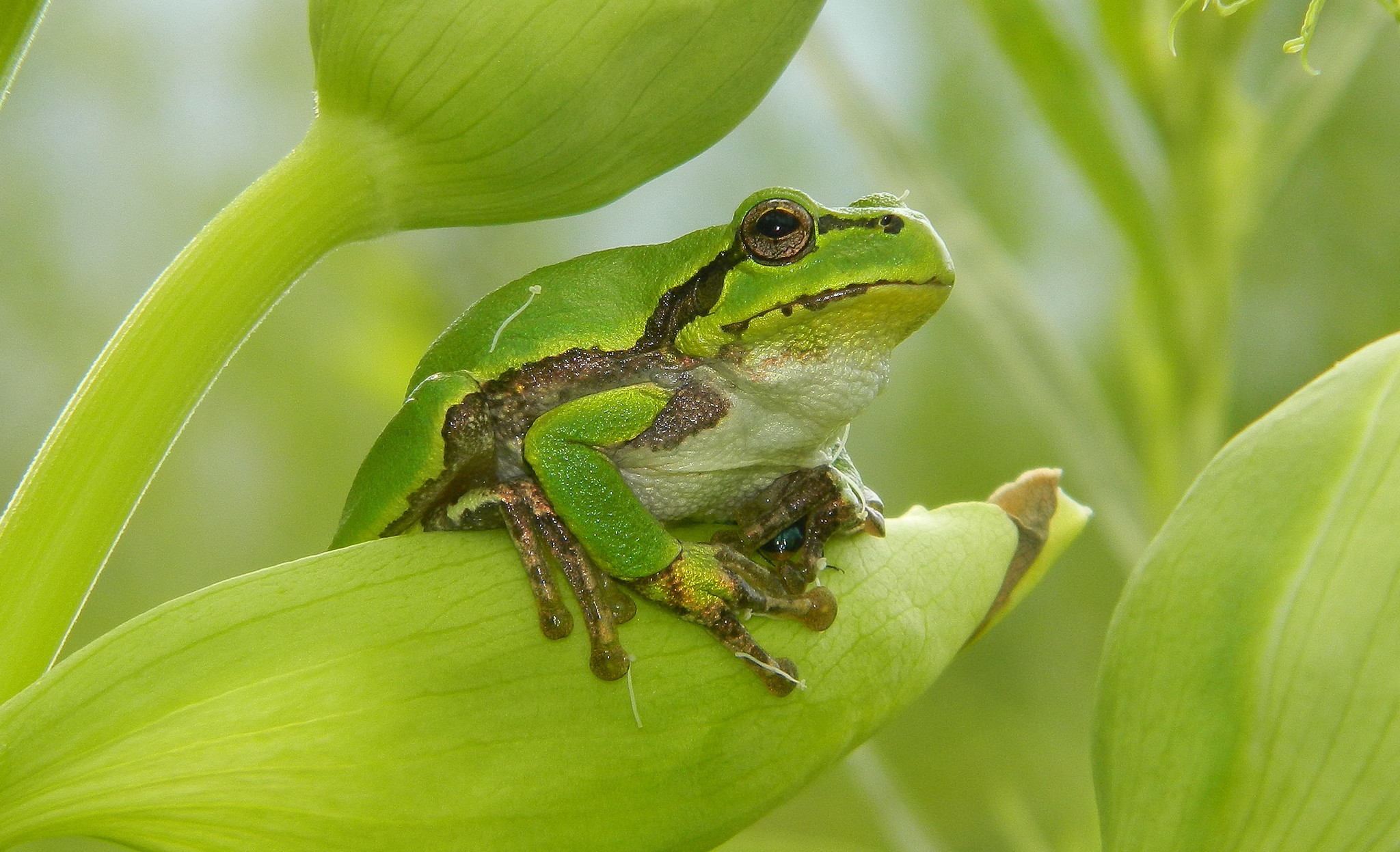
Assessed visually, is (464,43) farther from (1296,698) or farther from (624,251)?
(1296,698)

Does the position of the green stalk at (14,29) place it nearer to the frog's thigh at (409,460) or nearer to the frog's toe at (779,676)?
the frog's thigh at (409,460)

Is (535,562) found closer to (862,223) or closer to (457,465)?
(457,465)

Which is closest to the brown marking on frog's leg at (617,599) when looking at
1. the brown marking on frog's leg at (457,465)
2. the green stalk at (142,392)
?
the brown marking on frog's leg at (457,465)

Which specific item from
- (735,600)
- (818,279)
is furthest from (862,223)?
(735,600)

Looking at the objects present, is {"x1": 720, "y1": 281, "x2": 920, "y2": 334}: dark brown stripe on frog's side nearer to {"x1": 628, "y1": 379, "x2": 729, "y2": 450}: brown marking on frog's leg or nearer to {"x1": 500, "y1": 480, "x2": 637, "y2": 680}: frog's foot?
{"x1": 628, "y1": 379, "x2": 729, "y2": 450}: brown marking on frog's leg

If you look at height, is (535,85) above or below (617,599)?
above

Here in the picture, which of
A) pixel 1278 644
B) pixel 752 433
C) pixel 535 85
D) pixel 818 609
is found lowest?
pixel 1278 644

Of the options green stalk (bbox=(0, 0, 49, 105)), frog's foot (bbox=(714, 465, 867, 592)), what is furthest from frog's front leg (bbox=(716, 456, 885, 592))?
green stalk (bbox=(0, 0, 49, 105))

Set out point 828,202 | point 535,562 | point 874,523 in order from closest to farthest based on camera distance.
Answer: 1. point 535,562
2. point 874,523
3. point 828,202
